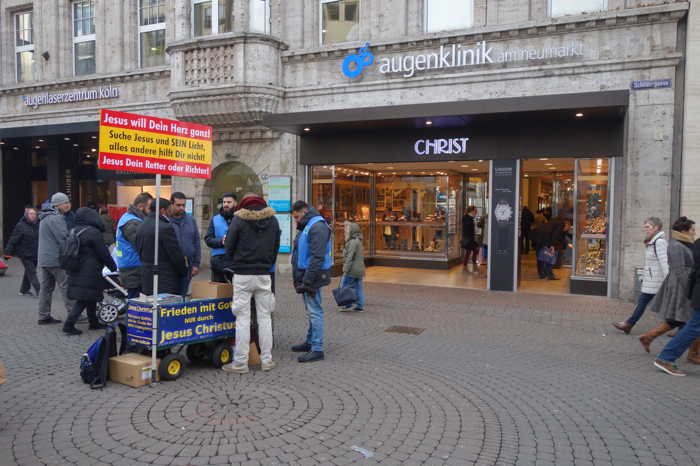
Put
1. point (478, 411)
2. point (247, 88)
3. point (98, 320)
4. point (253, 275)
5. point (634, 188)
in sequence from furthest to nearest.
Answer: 1. point (247, 88)
2. point (634, 188)
3. point (98, 320)
4. point (253, 275)
5. point (478, 411)

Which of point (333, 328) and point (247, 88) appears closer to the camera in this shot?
point (333, 328)

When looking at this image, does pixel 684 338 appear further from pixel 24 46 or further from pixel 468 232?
pixel 24 46

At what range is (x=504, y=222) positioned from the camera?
480 inches

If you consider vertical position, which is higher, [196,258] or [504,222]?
[504,222]

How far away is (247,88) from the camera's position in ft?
44.1

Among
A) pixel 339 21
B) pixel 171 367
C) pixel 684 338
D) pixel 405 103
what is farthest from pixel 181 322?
pixel 339 21

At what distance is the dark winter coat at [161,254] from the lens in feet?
20.6

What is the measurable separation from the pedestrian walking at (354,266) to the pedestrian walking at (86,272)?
12.3 ft

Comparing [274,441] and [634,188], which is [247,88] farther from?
[274,441]

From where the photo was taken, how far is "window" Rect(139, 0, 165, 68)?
16125 mm

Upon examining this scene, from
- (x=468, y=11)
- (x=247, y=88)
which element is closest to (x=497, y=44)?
(x=468, y=11)

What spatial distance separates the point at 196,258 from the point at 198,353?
236 cm

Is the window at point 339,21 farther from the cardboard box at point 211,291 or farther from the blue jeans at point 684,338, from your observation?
the blue jeans at point 684,338

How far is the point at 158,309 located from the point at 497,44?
9290 mm
